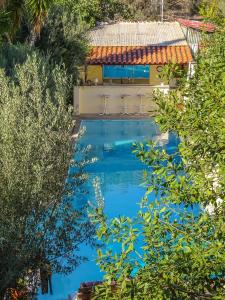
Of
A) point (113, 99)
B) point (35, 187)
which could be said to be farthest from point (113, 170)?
point (35, 187)

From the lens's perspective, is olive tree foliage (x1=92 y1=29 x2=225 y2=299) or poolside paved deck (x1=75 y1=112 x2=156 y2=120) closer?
olive tree foliage (x1=92 y1=29 x2=225 y2=299)

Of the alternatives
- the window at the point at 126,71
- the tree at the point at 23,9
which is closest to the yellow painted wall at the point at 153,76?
the window at the point at 126,71

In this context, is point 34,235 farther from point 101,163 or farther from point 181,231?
point 101,163

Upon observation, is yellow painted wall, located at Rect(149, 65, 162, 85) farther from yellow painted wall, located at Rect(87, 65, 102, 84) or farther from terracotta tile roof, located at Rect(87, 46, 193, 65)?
yellow painted wall, located at Rect(87, 65, 102, 84)

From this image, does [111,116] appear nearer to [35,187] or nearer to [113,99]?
[113,99]

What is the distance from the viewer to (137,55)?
2880 centimetres

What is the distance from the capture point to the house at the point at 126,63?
27.1 meters

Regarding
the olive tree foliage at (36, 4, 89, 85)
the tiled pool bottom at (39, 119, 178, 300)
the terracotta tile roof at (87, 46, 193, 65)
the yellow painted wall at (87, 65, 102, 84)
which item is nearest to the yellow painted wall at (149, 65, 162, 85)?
the terracotta tile roof at (87, 46, 193, 65)

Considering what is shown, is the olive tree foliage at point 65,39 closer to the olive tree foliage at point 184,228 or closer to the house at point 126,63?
the house at point 126,63

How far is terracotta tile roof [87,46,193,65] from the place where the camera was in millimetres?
→ 28094

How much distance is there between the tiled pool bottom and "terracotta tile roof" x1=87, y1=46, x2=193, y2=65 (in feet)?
13.4

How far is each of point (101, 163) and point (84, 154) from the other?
1159 cm

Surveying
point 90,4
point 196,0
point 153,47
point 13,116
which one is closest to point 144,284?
point 13,116

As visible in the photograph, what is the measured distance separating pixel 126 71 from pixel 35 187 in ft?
77.3
